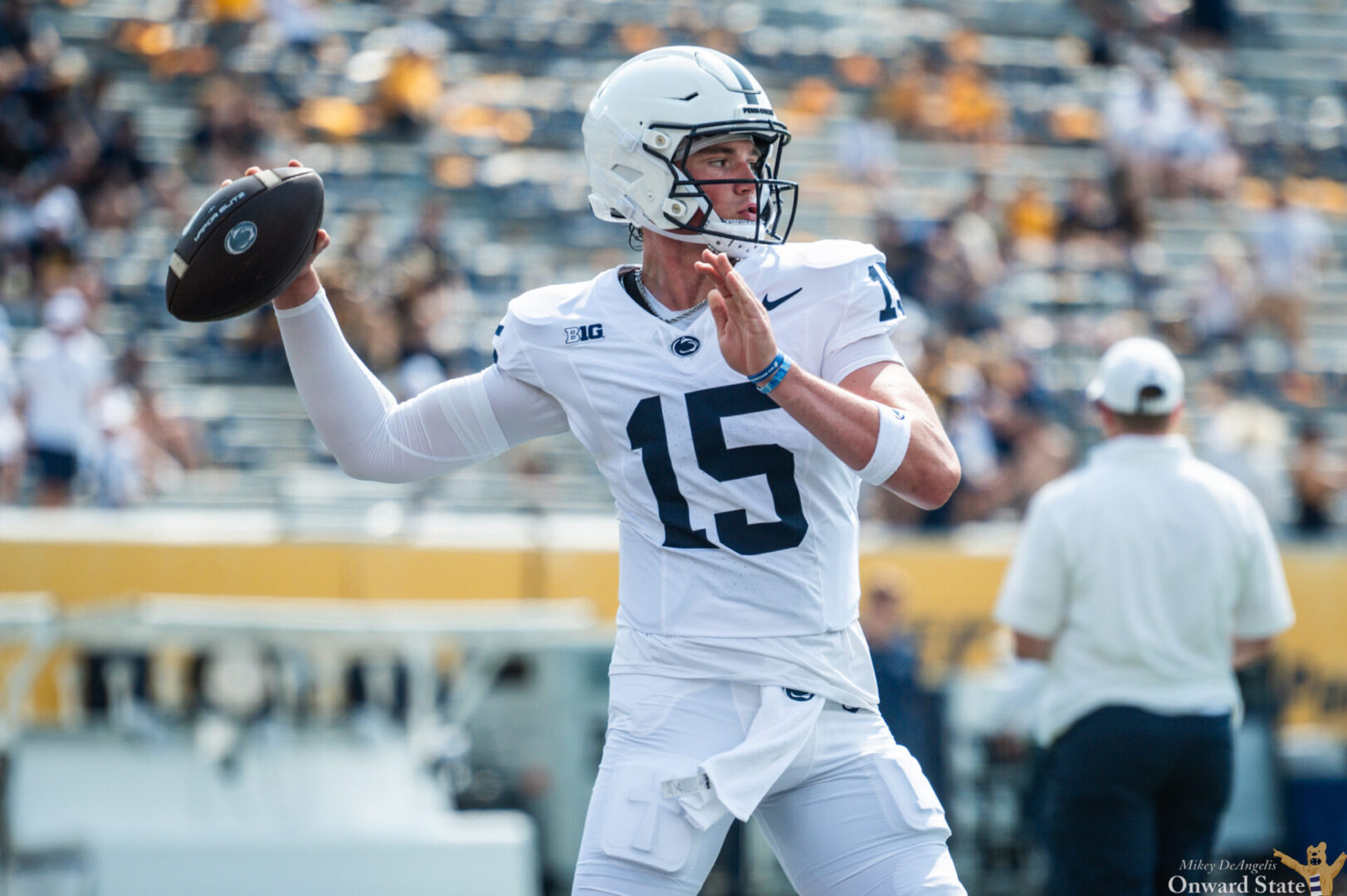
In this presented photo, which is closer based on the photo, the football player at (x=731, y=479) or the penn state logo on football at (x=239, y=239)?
the football player at (x=731, y=479)

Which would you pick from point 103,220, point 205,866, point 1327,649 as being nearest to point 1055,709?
point 205,866

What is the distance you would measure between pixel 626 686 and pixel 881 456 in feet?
2.08

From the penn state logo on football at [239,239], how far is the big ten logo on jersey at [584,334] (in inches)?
23.4

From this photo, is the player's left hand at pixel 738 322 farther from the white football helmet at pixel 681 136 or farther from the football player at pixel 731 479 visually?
the white football helmet at pixel 681 136

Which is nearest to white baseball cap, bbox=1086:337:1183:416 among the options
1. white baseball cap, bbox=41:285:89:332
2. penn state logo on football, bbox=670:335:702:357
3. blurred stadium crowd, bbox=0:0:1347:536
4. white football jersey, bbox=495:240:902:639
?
white football jersey, bbox=495:240:902:639

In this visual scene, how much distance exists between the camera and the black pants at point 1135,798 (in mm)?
4387

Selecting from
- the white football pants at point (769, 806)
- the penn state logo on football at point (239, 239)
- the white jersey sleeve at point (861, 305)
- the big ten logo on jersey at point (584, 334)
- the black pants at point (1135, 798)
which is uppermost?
the penn state logo on football at point (239, 239)

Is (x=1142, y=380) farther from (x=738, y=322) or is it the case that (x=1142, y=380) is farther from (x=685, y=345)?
(x=738, y=322)

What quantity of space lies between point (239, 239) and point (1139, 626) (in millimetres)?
2503

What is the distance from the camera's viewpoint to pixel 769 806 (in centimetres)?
312

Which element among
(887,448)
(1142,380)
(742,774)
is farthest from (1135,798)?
(887,448)

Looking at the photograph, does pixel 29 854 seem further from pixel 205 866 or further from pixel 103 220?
pixel 103 220

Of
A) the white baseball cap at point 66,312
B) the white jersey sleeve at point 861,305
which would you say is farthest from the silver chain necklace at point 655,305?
the white baseball cap at point 66,312

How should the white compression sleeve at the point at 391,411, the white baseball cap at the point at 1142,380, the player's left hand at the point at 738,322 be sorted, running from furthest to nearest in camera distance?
the white baseball cap at the point at 1142,380 → the white compression sleeve at the point at 391,411 → the player's left hand at the point at 738,322
